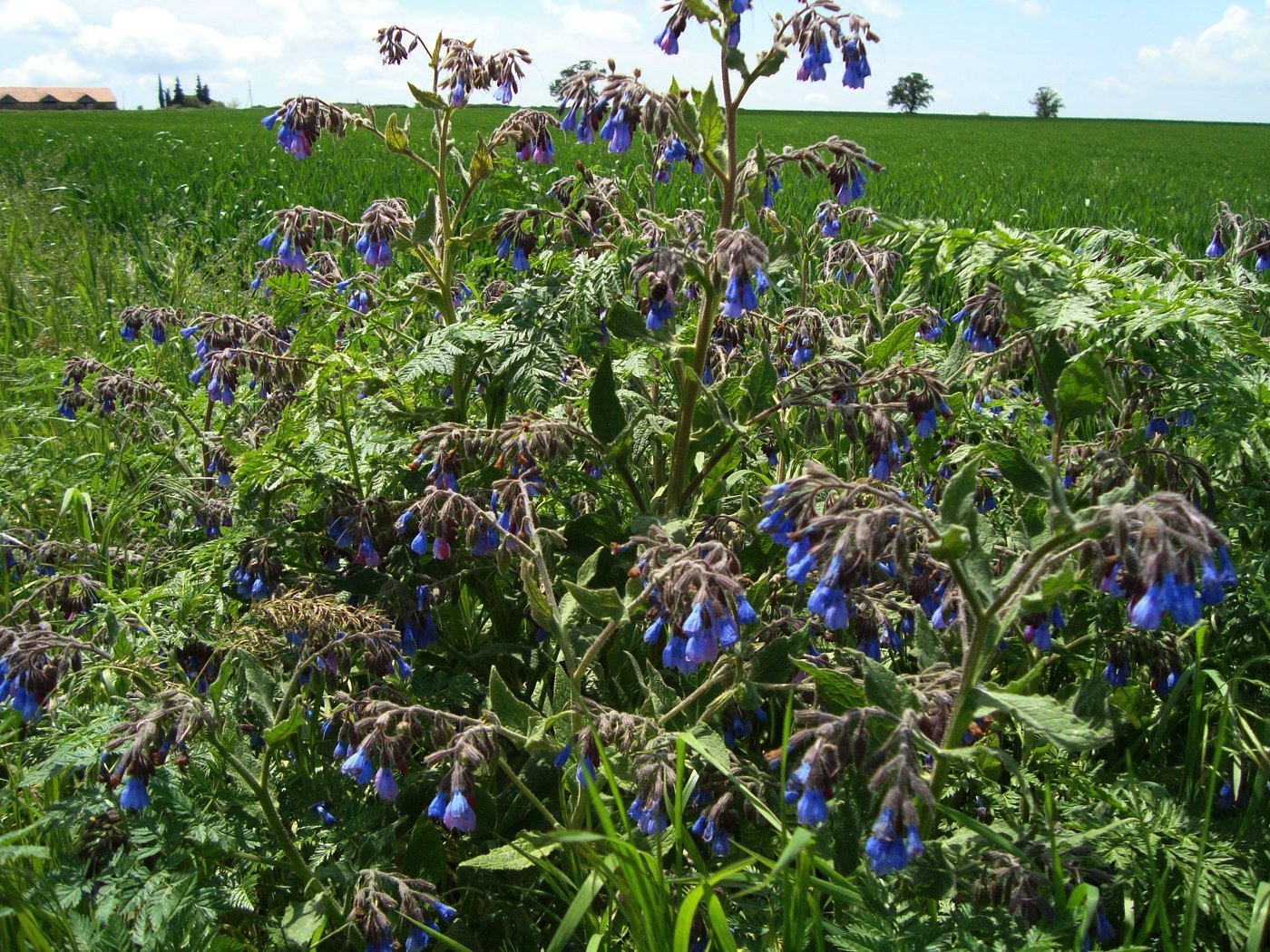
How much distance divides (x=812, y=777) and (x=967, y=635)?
0.36 metres

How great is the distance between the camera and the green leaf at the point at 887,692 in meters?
1.44

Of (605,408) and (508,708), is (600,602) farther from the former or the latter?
(605,408)

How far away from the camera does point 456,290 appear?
306 centimetres

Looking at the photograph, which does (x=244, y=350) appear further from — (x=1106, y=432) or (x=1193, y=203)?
(x=1193, y=203)

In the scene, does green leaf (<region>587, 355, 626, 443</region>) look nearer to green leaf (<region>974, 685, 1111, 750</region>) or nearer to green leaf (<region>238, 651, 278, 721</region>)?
green leaf (<region>238, 651, 278, 721</region>)

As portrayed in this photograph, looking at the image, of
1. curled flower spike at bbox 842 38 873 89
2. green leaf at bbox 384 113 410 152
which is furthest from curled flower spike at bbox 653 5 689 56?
green leaf at bbox 384 113 410 152

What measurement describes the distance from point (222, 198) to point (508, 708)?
29.6 feet

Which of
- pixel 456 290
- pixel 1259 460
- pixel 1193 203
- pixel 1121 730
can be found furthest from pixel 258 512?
pixel 1193 203

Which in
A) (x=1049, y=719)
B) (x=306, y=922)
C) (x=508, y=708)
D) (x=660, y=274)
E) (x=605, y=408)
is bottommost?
(x=306, y=922)

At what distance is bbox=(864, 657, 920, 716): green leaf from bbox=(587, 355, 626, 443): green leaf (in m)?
0.91

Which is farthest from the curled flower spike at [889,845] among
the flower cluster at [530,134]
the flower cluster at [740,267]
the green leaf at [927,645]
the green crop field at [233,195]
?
the flower cluster at [530,134]

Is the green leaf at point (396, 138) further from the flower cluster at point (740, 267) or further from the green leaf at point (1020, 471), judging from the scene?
the green leaf at point (1020, 471)

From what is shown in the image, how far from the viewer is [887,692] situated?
145 centimetres

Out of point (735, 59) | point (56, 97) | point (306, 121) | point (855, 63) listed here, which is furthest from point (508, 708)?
point (56, 97)
